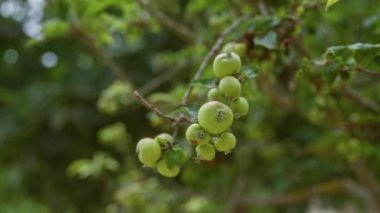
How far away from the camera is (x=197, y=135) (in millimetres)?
683

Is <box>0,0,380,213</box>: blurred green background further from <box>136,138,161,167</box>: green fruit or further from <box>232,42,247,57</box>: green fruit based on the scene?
<box>136,138,161,167</box>: green fruit

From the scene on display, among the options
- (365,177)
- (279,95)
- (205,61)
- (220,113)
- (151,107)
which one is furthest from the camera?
(365,177)

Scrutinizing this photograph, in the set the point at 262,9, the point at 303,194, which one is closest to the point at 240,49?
the point at 262,9

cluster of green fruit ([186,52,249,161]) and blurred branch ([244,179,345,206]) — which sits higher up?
blurred branch ([244,179,345,206])

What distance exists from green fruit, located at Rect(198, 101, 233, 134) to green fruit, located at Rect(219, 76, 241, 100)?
0.03 m

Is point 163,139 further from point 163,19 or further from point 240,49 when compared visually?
point 163,19

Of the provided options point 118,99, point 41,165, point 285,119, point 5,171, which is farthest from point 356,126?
point 5,171

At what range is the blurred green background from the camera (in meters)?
1.58

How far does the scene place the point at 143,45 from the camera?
7.61 ft

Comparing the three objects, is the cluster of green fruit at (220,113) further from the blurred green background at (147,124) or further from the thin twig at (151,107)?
the blurred green background at (147,124)

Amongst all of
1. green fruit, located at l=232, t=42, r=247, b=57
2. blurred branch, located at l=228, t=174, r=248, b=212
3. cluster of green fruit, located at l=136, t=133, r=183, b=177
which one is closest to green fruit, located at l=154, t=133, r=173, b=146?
cluster of green fruit, located at l=136, t=133, r=183, b=177

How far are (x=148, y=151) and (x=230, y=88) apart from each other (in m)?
0.13

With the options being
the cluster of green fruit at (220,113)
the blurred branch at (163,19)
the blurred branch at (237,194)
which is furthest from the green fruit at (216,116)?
the blurred branch at (237,194)

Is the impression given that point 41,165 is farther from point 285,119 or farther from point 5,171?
point 285,119
